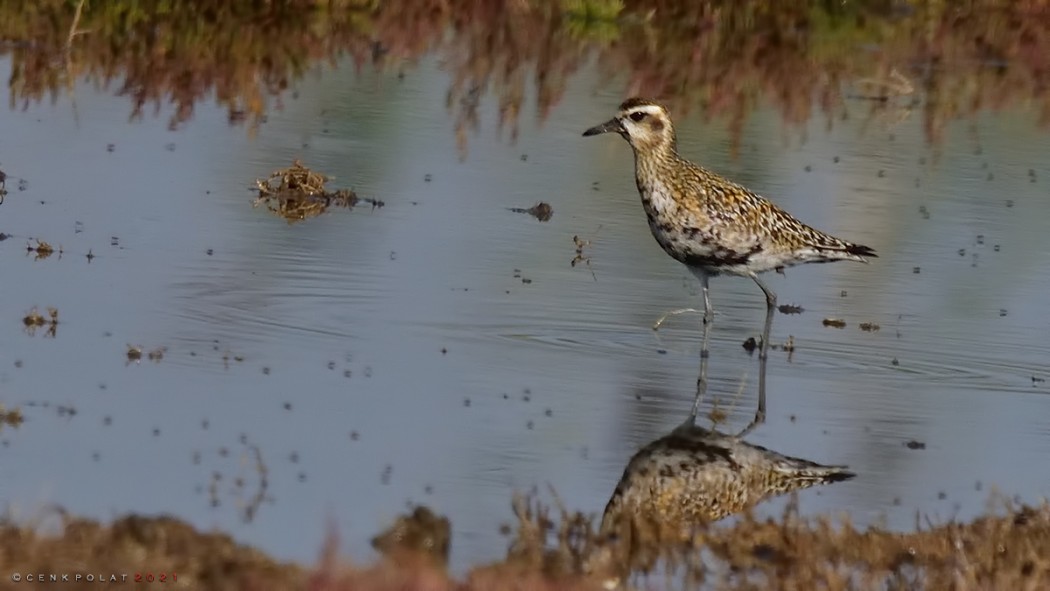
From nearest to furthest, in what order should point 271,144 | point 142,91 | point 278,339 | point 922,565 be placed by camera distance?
1. point 922,565
2. point 278,339
3. point 271,144
4. point 142,91

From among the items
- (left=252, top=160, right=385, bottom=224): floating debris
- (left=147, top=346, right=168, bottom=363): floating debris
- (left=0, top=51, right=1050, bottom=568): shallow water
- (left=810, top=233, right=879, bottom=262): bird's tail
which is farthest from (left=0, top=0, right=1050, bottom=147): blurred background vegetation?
(left=147, top=346, right=168, bottom=363): floating debris

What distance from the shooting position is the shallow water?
10.5 metres

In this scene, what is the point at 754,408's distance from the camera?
1234 centimetres

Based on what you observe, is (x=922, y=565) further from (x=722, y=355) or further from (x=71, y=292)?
(x=71, y=292)

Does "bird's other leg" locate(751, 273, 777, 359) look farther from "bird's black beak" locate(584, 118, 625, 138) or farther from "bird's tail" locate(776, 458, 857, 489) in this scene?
"bird's tail" locate(776, 458, 857, 489)

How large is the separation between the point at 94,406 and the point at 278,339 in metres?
1.95

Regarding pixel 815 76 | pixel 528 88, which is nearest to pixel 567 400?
pixel 528 88

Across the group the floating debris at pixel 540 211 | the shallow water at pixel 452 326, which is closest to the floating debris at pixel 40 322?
the shallow water at pixel 452 326

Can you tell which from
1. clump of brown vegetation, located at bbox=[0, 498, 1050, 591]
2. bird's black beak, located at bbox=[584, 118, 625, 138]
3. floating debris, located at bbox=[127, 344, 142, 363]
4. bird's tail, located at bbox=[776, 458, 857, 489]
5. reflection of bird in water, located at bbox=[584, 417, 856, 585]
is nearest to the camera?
clump of brown vegetation, located at bbox=[0, 498, 1050, 591]

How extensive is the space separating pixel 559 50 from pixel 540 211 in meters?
8.36

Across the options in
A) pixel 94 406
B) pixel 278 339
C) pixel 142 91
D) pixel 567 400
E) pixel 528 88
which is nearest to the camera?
pixel 94 406

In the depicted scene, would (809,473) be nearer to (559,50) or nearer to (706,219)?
(706,219)

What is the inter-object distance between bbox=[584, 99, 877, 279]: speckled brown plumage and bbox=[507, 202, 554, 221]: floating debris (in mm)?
3195

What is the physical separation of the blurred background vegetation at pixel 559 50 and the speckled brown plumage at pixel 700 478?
9.68 m
